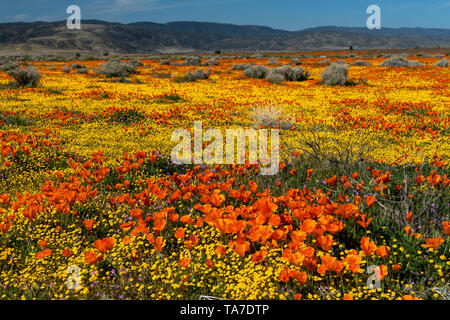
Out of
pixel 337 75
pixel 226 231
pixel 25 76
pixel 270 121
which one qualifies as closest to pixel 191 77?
pixel 337 75

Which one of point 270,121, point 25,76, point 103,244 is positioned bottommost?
point 103,244

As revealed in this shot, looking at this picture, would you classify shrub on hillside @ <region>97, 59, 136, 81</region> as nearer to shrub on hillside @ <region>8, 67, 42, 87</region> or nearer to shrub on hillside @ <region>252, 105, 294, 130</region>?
shrub on hillside @ <region>8, 67, 42, 87</region>

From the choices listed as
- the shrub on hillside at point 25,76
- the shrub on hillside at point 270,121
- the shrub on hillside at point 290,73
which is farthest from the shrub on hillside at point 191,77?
the shrub on hillside at point 270,121

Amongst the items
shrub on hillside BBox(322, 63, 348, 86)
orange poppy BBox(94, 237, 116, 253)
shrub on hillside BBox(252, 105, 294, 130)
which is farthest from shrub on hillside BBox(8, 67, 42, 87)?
orange poppy BBox(94, 237, 116, 253)

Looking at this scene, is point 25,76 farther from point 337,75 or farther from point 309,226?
point 309,226

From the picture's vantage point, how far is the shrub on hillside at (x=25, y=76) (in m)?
19.0

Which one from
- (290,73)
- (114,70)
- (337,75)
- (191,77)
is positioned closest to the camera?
(337,75)

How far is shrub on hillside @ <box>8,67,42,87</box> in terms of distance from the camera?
62.4 ft

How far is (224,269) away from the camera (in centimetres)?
292

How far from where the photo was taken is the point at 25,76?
19109 mm

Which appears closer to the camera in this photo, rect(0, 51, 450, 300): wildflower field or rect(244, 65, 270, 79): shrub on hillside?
rect(0, 51, 450, 300): wildflower field

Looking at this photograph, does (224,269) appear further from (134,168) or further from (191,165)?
(191,165)

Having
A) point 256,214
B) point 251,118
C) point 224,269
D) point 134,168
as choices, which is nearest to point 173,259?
point 224,269
